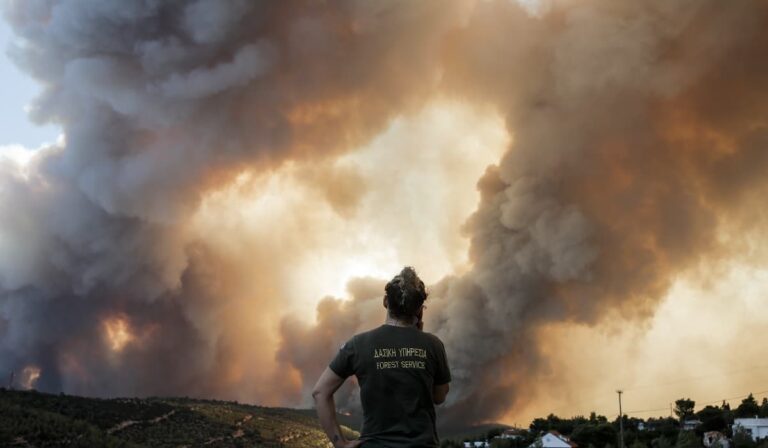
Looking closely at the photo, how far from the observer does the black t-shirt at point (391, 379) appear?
4672 millimetres

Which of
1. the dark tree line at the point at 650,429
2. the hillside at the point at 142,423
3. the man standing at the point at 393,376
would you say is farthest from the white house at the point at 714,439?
the man standing at the point at 393,376

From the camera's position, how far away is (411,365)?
15.4 feet

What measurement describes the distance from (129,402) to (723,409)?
5560cm

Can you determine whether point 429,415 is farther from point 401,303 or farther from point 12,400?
point 12,400

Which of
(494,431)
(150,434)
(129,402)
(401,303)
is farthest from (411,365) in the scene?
(494,431)

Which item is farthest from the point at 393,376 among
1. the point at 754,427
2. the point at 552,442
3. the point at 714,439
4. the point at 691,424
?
the point at 691,424

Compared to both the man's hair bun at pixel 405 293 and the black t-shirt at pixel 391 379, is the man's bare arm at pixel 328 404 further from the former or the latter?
the man's hair bun at pixel 405 293

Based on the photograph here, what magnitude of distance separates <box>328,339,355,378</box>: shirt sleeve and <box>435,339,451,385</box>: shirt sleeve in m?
0.55

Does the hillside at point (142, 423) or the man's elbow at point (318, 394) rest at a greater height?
the hillside at point (142, 423)

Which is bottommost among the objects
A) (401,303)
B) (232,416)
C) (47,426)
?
(401,303)

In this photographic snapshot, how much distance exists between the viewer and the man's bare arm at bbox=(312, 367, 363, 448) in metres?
4.72

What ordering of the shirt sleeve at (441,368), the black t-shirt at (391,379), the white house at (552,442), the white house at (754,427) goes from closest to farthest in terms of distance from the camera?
the black t-shirt at (391,379) < the shirt sleeve at (441,368) < the white house at (552,442) < the white house at (754,427)

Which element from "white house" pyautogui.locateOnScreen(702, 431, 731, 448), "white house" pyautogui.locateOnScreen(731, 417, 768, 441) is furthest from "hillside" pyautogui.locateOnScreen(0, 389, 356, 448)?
"white house" pyautogui.locateOnScreen(731, 417, 768, 441)

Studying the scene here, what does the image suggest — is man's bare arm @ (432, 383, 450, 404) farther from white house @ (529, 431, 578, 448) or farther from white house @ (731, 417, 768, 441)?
white house @ (731, 417, 768, 441)
